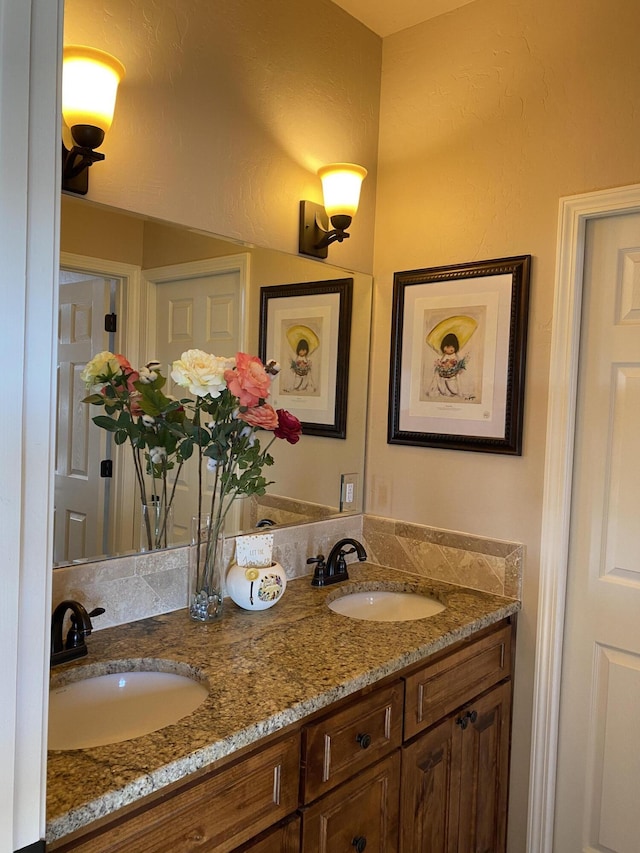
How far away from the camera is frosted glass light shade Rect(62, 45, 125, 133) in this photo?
144 centimetres

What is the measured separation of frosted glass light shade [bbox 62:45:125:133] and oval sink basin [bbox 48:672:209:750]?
1.23 m

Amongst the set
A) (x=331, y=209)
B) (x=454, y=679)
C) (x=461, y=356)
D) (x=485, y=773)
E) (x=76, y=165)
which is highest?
(x=331, y=209)

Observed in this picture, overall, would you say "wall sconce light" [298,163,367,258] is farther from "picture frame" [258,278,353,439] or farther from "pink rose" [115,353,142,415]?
"pink rose" [115,353,142,415]

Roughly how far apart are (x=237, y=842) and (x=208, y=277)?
1362 mm

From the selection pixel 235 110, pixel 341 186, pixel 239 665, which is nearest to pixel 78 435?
pixel 239 665

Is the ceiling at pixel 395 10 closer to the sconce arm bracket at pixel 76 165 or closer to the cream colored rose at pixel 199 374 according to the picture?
the sconce arm bracket at pixel 76 165

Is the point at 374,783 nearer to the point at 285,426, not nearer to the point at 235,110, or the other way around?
the point at 285,426

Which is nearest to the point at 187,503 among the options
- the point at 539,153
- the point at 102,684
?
the point at 102,684

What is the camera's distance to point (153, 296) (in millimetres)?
1715

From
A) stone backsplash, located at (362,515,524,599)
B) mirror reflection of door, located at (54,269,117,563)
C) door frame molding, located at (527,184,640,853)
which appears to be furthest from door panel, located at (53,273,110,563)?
door frame molding, located at (527,184,640,853)

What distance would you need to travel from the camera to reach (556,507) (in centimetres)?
196

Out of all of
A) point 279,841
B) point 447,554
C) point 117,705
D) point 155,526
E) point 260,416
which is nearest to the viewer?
point 279,841

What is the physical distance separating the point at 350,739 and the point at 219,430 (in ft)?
2.59

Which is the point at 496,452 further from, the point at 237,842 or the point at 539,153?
the point at 237,842
